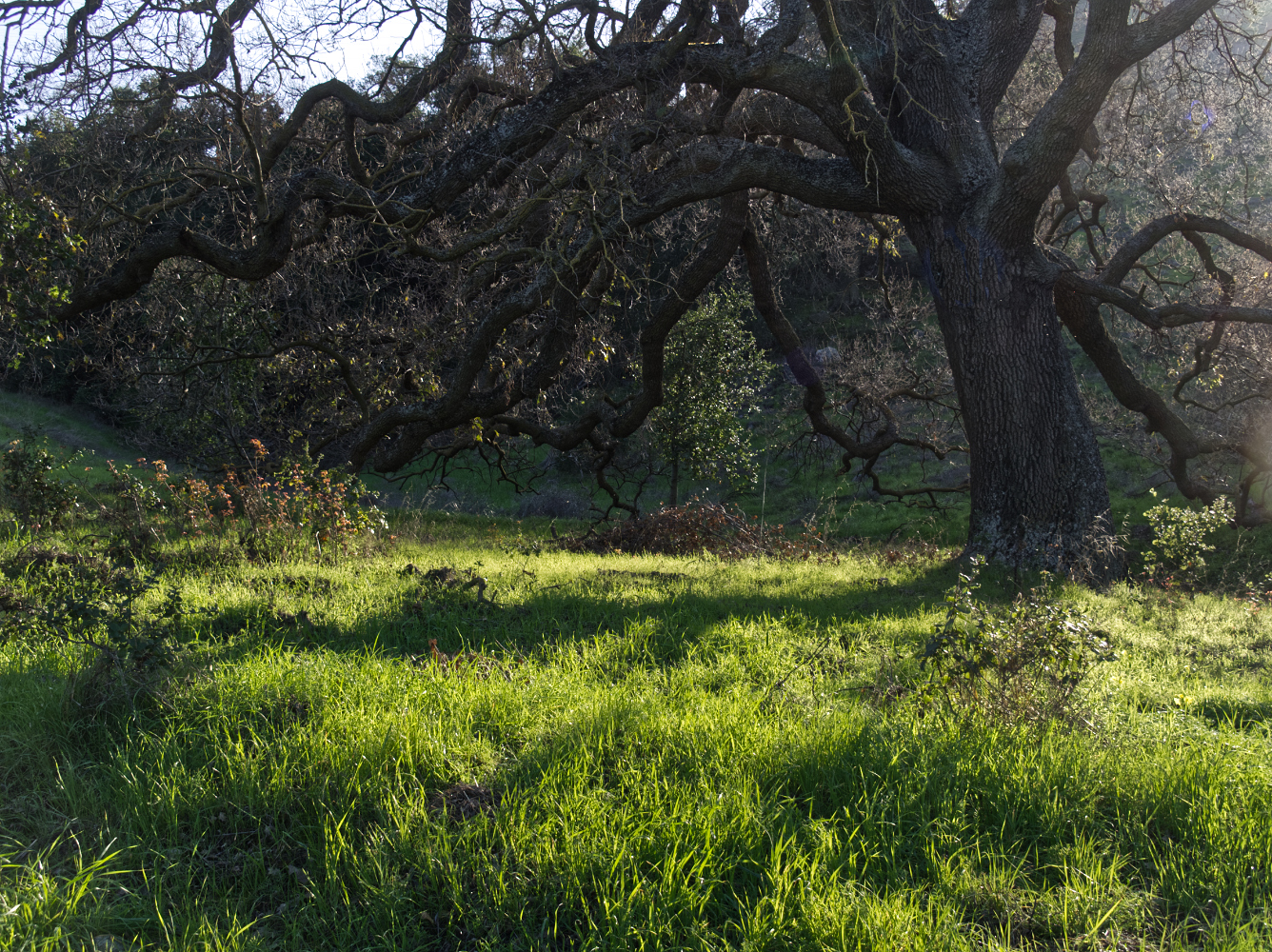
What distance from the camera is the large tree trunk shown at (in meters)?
8.11

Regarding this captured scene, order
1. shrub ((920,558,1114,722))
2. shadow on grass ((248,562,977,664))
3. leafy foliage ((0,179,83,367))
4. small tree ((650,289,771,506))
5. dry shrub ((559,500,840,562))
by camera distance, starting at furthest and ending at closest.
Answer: small tree ((650,289,771,506)) < dry shrub ((559,500,840,562)) < leafy foliage ((0,179,83,367)) < shadow on grass ((248,562,977,664)) < shrub ((920,558,1114,722))

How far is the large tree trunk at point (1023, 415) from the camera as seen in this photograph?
319 inches

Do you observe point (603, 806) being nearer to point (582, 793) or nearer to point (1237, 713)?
point (582, 793)

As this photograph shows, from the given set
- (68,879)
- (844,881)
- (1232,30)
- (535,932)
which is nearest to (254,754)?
(68,879)

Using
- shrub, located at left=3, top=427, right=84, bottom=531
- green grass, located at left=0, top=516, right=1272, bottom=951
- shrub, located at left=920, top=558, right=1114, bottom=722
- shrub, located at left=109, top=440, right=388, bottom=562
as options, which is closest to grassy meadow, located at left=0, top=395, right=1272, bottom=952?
green grass, located at left=0, top=516, right=1272, bottom=951

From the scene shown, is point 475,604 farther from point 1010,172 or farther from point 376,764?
point 1010,172

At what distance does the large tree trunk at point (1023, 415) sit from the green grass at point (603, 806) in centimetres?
351

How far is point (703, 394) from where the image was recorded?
675 inches

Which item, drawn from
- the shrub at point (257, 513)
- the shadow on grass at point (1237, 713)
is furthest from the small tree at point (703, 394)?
the shadow on grass at point (1237, 713)

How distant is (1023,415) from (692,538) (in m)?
5.02

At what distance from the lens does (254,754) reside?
10.7 ft

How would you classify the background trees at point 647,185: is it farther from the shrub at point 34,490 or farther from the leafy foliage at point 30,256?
the shrub at point 34,490

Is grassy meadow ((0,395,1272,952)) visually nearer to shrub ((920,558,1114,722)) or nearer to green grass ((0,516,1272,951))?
green grass ((0,516,1272,951))

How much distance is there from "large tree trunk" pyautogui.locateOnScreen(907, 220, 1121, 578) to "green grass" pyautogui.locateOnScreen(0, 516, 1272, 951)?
3.51m
